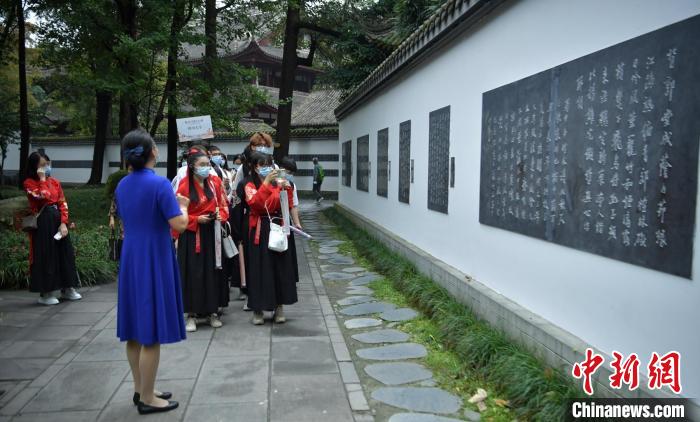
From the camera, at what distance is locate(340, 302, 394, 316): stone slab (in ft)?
21.6

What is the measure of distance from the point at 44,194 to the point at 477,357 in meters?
5.42

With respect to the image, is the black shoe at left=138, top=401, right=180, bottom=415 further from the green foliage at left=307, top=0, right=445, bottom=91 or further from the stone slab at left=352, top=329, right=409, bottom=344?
the green foliage at left=307, top=0, right=445, bottom=91

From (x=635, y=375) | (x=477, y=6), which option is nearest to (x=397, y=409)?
(x=635, y=375)

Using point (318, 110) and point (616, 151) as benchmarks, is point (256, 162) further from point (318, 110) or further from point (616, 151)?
point (318, 110)

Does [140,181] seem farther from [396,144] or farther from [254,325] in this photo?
[396,144]

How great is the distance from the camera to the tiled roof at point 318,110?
93.2 ft

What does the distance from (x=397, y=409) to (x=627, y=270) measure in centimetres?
183

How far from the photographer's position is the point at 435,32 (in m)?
7.23

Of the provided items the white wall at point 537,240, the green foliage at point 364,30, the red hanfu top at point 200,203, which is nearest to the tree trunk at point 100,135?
the green foliage at point 364,30

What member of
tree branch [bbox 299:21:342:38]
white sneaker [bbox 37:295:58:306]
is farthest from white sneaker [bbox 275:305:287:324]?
tree branch [bbox 299:21:342:38]

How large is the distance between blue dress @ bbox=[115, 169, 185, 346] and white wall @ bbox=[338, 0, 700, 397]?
2.88 metres

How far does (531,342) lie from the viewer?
14.0 ft

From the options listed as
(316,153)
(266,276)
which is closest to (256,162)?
(266,276)

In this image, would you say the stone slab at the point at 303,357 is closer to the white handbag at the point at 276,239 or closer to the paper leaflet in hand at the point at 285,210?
the white handbag at the point at 276,239
